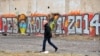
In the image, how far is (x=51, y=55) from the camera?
18.0 meters

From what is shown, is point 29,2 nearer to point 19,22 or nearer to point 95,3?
point 19,22

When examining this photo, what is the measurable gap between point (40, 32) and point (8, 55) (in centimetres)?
2008

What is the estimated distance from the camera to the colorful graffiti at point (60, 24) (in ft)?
117

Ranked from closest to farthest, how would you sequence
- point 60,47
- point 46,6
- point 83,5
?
point 60,47 < point 83,5 < point 46,6

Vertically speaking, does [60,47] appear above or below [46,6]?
below

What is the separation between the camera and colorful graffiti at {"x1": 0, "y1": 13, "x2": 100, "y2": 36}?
35.8 metres

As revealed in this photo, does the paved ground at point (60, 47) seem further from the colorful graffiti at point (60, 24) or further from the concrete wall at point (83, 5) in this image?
the concrete wall at point (83, 5)

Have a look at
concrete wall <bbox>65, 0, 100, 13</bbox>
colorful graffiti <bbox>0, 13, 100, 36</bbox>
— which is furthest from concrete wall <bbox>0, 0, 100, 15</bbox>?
colorful graffiti <bbox>0, 13, 100, 36</bbox>

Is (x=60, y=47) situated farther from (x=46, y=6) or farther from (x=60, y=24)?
(x=46, y=6)

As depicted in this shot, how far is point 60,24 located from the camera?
3741 cm

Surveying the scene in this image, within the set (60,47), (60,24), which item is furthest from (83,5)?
(60,47)

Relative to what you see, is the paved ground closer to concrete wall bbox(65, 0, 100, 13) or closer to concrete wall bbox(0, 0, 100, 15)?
concrete wall bbox(65, 0, 100, 13)

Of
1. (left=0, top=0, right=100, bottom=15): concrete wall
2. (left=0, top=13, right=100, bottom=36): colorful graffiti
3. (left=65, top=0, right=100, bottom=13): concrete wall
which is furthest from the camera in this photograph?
(left=0, top=0, right=100, bottom=15): concrete wall

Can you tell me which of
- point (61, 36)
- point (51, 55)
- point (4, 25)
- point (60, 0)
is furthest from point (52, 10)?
point (51, 55)
